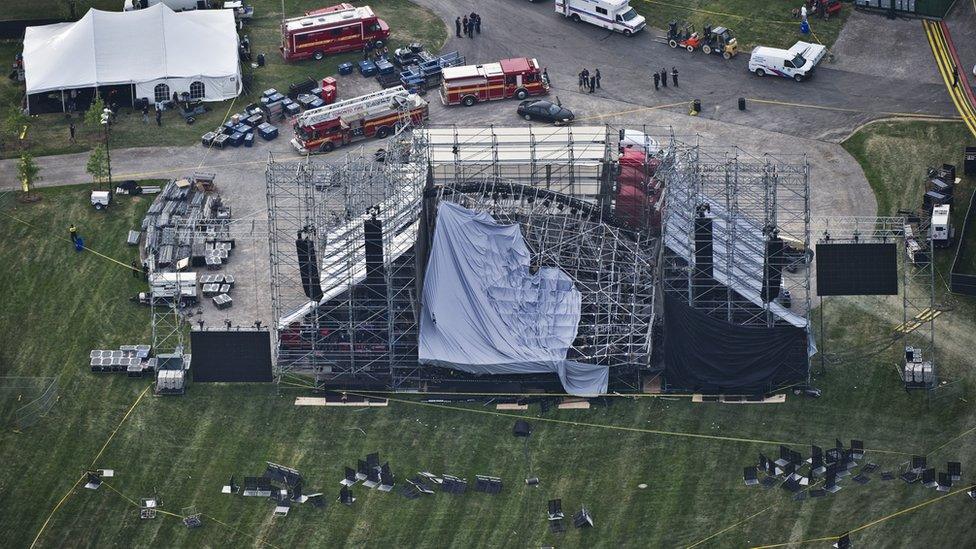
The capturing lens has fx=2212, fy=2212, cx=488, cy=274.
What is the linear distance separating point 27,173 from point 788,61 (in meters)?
52.8

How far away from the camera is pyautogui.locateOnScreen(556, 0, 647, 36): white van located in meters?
162

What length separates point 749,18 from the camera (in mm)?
162000

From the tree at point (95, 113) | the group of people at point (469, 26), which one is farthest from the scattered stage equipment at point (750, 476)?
the tree at point (95, 113)

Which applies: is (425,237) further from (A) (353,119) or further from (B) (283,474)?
(A) (353,119)

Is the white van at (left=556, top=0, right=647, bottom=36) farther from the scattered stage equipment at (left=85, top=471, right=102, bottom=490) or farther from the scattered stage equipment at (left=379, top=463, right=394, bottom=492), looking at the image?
the scattered stage equipment at (left=85, top=471, right=102, bottom=490)

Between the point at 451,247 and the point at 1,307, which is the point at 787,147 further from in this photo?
the point at 1,307

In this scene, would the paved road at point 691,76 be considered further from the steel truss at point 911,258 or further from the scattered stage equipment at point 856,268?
the scattered stage equipment at point 856,268

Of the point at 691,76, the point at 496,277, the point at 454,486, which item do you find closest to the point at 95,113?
the point at 496,277

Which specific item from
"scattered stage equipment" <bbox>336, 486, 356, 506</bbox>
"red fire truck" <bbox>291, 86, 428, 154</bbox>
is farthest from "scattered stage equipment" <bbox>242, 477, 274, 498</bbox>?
"red fire truck" <bbox>291, 86, 428, 154</bbox>

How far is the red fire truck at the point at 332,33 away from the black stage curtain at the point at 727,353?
141ft

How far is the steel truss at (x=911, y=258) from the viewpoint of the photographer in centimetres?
13050

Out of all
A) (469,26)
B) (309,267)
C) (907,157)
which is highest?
(907,157)

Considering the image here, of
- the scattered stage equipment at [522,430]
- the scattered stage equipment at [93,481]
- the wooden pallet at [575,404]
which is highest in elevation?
the wooden pallet at [575,404]

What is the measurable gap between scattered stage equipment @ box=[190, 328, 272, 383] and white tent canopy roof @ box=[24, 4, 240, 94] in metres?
32.7
